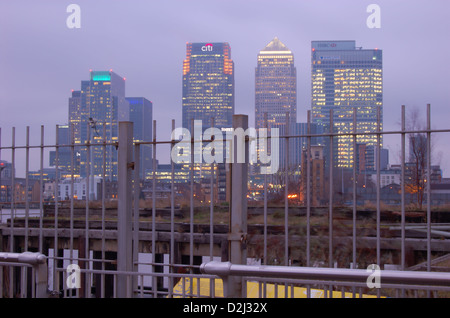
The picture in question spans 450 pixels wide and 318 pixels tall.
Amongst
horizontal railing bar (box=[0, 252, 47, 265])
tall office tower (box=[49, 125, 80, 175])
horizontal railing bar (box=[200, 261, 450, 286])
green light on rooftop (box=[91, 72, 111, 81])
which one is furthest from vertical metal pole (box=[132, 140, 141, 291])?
green light on rooftop (box=[91, 72, 111, 81])

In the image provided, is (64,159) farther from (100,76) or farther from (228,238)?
(100,76)

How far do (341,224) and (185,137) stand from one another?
13.6 m

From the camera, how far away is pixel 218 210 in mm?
20812

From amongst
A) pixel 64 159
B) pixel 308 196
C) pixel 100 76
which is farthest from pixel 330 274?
pixel 100 76

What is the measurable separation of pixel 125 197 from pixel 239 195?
1.44 m

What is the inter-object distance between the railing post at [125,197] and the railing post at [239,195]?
4.33 feet

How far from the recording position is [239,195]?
4887 mm

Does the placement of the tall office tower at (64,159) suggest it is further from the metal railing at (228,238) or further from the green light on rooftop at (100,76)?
the green light on rooftop at (100,76)

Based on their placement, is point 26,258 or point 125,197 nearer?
point 26,258

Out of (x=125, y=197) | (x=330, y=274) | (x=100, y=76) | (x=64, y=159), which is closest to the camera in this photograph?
(x=330, y=274)

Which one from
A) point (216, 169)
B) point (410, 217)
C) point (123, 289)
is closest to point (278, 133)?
point (216, 169)

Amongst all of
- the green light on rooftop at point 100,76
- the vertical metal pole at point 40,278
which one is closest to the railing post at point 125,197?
the vertical metal pole at point 40,278

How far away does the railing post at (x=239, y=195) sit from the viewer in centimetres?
480
